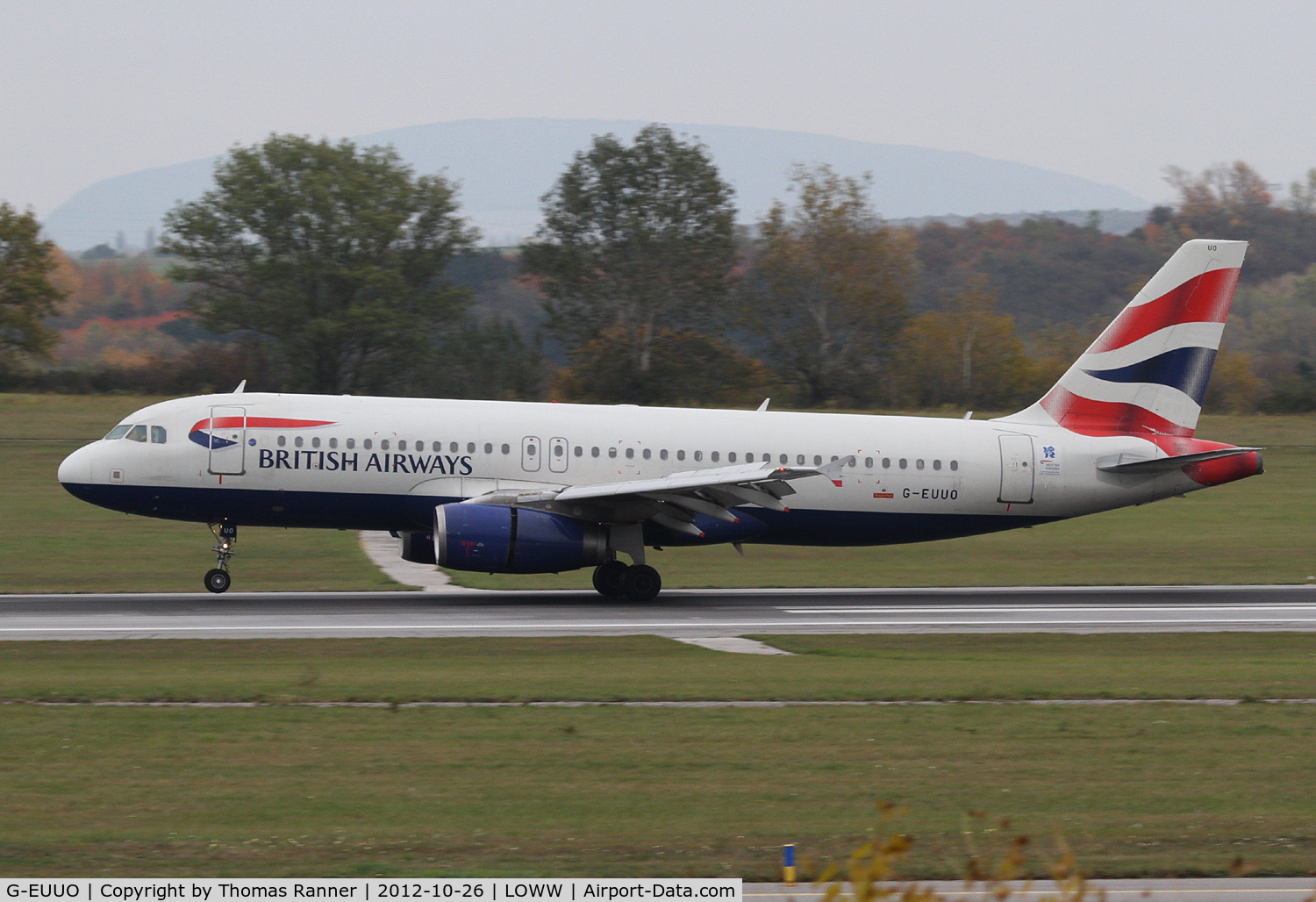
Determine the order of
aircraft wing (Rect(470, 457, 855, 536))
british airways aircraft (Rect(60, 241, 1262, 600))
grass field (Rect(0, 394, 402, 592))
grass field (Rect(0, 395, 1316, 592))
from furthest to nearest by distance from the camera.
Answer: grass field (Rect(0, 395, 1316, 592))
grass field (Rect(0, 394, 402, 592))
british airways aircraft (Rect(60, 241, 1262, 600))
aircraft wing (Rect(470, 457, 855, 536))

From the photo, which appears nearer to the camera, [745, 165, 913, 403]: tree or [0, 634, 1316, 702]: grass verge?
[0, 634, 1316, 702]: grass verge

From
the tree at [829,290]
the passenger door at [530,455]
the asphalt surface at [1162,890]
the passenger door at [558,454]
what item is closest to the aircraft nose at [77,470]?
the passenger door at [530,455]

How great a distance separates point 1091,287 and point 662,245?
7329 cm

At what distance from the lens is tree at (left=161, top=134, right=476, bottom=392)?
62.2 m

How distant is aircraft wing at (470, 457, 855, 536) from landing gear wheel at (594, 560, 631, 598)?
4.20ft

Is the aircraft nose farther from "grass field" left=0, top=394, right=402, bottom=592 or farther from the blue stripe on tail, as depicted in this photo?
the blue stripe on tail

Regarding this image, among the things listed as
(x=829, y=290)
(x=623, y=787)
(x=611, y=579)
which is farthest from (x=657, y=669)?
(x=829, y=290)

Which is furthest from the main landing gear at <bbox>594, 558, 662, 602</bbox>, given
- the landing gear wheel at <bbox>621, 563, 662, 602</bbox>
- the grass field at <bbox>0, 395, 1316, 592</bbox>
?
the grass field at <bbox>0, 395, 1316, 592</bbox>

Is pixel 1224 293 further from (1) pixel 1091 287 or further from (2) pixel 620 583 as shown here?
(1) pixel 1091 287

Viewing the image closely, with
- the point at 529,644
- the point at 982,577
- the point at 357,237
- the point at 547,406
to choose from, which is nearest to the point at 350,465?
the point at 547,406

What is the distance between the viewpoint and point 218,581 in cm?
2605

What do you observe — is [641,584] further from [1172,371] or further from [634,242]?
[634,242]

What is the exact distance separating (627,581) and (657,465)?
2300mm

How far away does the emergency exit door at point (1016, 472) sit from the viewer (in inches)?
1119
